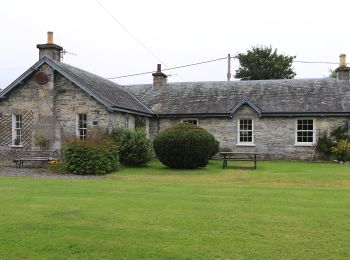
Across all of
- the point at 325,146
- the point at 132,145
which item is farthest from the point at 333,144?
the point at 132,145

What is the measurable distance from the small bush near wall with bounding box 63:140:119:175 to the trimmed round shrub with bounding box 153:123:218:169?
271 cm

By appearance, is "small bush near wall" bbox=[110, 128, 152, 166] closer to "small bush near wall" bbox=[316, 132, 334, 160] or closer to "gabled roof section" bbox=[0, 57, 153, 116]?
"gabled roof section" bbox=[0, 57, 153, 116]

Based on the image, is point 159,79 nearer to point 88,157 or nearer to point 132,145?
point 132,145

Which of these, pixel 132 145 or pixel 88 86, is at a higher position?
pixel 88 86

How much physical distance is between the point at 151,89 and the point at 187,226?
24970 millimetres

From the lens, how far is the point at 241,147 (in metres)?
27.6

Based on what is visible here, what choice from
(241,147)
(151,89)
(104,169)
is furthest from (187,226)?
(151,89)

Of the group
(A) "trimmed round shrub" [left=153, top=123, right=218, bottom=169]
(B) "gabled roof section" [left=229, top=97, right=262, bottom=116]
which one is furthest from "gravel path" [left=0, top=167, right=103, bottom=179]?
(B) "gabled roof section" [left=229, top=97, right=262, bottom=116]

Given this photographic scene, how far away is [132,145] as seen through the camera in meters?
21.7

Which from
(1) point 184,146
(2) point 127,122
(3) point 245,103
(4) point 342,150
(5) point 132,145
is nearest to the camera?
(1) point 184,146

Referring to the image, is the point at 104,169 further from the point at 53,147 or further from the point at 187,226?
the point at 187,226

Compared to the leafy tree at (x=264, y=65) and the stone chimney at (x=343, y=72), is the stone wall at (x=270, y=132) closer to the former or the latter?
the stone chimney at (x=343, y=72)

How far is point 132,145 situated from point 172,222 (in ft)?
45.5

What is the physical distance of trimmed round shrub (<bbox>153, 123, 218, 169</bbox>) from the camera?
2069cm
